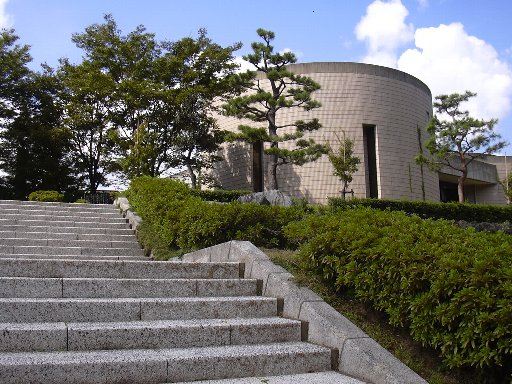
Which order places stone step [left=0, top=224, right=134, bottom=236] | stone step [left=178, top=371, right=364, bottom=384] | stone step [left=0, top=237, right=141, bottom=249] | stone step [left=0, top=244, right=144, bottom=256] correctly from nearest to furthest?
stone step [left=178, top=371, right=364, bottom=384]
stone step [left=0, top=244, right=144, bottom=256]
stone step [left=0, top=237, right=141, bottom=249]
stone step [left=0, top=224, right=134, bottom=236]

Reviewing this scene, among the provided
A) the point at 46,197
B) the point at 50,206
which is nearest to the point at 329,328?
the point at 50,206

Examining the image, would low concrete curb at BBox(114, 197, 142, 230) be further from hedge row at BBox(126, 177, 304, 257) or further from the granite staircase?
the granite staircase

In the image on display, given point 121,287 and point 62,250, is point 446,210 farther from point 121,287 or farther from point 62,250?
point 121,287

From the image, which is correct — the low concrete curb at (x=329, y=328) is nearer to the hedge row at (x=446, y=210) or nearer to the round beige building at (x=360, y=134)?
the hedge row at (x=446, y=210)

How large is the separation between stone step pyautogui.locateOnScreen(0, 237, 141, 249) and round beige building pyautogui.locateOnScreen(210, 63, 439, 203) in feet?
48.8

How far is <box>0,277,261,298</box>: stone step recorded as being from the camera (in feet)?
12.7

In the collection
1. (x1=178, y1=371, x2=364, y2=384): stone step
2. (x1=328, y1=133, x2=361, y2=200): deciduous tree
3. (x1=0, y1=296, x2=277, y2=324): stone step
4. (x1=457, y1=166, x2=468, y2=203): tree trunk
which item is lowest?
(x1=178, y1=371, x2=364, y2=384): stone step

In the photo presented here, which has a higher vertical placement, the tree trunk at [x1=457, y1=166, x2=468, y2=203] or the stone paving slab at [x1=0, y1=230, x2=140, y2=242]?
the tree trunk at [x1=457, y1=166, x2=468, y2=203]

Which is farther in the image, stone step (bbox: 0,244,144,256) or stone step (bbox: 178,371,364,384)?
stone step (bbox: 0,244,144,256)

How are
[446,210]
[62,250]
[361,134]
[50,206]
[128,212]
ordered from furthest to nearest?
[361,134], [446,210], [50,206], [128,212], [62,250]

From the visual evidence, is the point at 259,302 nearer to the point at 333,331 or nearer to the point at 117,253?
the point at 333,331

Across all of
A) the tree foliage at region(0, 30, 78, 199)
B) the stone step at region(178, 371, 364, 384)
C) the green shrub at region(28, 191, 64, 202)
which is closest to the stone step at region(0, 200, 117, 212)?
the green shrub at region(28, 191, 64, 202)

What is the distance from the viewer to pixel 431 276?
10.9ft

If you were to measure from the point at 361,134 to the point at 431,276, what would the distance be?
2109cm
